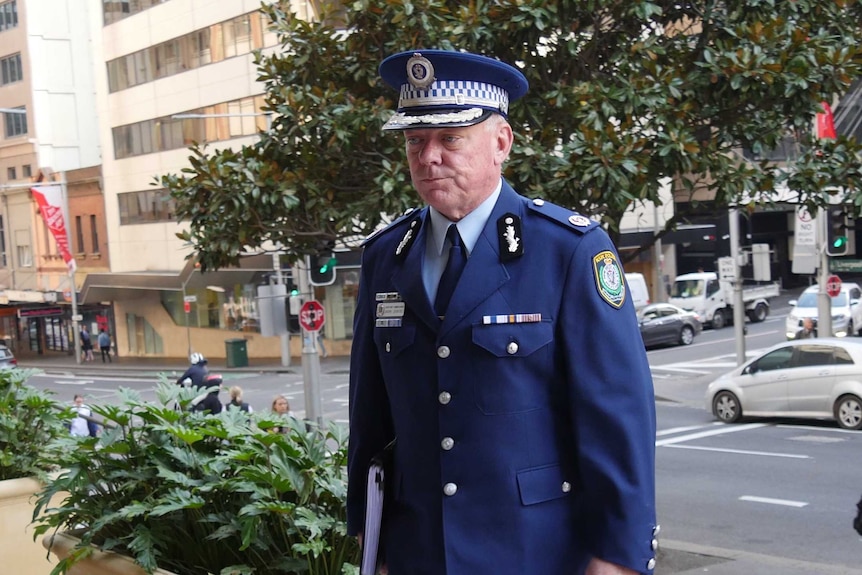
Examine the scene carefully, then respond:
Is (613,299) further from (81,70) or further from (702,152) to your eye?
(81,70)

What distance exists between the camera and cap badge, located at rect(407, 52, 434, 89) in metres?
2.89

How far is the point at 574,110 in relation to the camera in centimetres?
868

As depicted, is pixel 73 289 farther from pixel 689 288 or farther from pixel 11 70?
pixel 689 288

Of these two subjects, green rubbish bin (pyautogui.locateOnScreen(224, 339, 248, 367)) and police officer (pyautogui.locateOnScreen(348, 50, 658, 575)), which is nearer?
police officer (pyautogui.locateOnScreen(348, 50, 658, 575))

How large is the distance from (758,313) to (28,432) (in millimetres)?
36349

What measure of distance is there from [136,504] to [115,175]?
45124 millimetres

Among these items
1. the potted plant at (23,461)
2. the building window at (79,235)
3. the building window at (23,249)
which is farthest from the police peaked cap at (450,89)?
the building window at (23,249)

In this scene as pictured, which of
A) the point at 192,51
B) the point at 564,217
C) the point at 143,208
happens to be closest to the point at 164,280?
the point at 143,208

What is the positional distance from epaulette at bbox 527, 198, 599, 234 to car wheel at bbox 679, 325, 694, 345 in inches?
1300

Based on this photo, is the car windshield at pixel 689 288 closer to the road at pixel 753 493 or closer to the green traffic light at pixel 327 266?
the road at pixel 753 493

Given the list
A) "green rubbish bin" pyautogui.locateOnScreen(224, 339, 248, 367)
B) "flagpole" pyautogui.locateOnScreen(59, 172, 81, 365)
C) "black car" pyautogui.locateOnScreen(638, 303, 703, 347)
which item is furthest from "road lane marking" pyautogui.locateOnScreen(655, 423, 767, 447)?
"flagpole" pyautogui.locateOnScreen(59, 172, 81, 365)

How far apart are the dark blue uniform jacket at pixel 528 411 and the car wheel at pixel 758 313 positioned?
128 feet

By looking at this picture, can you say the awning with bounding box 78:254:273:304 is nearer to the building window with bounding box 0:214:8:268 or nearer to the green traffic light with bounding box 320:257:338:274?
the building window with bounding box 0:214:8:268

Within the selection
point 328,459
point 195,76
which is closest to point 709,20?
point 328,459
